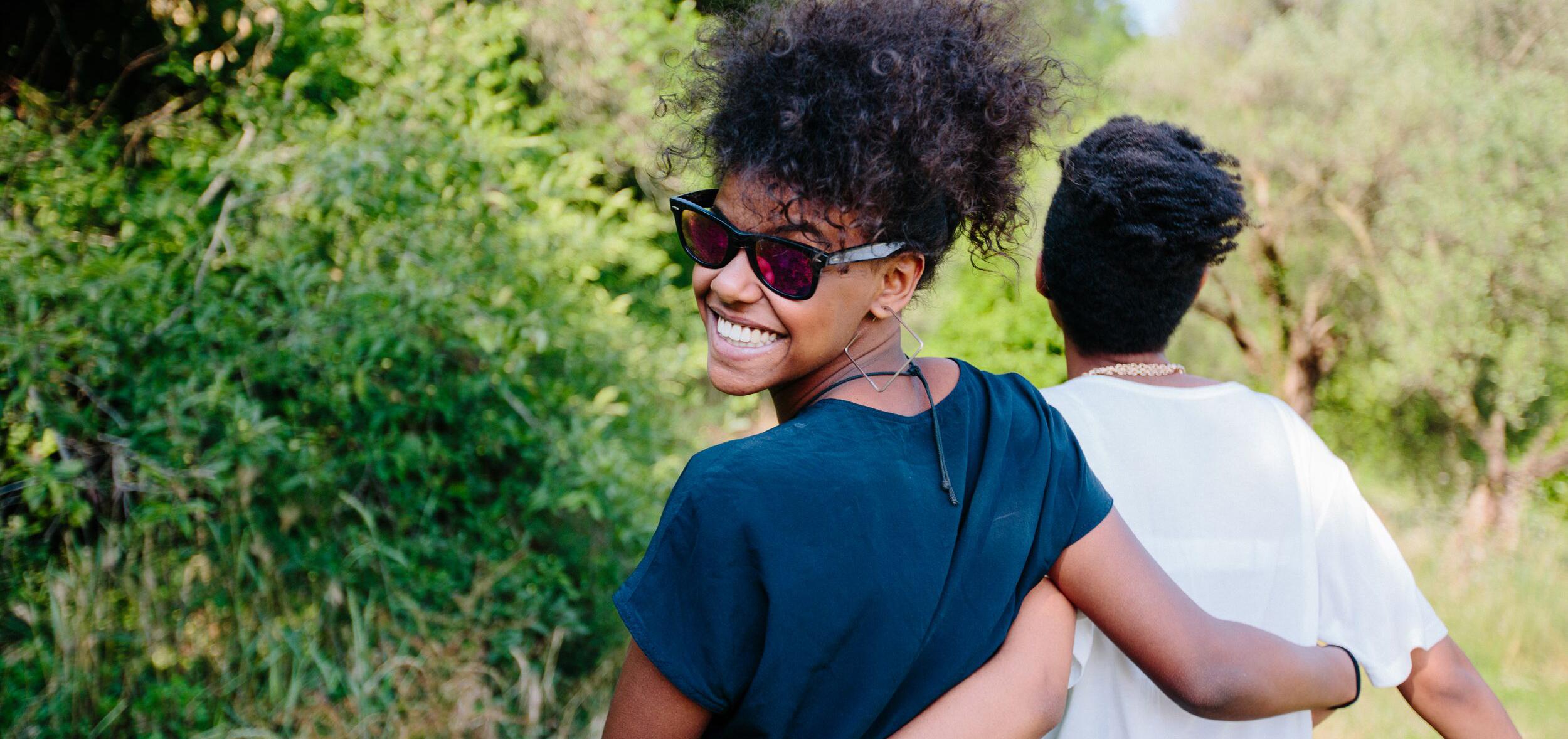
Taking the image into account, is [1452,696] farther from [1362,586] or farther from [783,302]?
[783,302]

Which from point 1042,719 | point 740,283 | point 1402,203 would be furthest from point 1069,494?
point 1402,203

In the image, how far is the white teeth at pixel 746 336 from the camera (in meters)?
1.42

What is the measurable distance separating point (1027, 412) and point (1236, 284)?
36.8 ft

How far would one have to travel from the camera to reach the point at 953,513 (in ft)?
4.27

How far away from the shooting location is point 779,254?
1.37 m

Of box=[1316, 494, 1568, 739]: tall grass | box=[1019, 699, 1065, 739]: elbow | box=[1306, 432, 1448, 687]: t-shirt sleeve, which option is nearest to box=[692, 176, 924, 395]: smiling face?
box=[1019, 699, 1065, 739]: elbow

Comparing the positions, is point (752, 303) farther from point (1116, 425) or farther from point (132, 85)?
point (132, 85)

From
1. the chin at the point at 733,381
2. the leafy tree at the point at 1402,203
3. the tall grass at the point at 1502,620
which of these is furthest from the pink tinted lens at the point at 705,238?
the leafy tree at the point at 1402,203

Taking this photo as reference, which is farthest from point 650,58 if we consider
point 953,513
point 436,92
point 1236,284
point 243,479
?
point 1236,284

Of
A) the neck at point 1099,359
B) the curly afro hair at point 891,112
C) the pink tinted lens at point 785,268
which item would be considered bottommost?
the neck at point 1099,359

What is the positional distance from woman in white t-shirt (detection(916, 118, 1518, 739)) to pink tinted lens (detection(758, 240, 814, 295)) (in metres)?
0.65

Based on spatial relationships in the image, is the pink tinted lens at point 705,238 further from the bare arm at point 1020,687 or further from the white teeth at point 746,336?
the bare arm at point 1020,687

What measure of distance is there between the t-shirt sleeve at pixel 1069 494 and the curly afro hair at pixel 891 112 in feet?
1.01

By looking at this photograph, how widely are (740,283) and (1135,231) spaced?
0.78 metres
